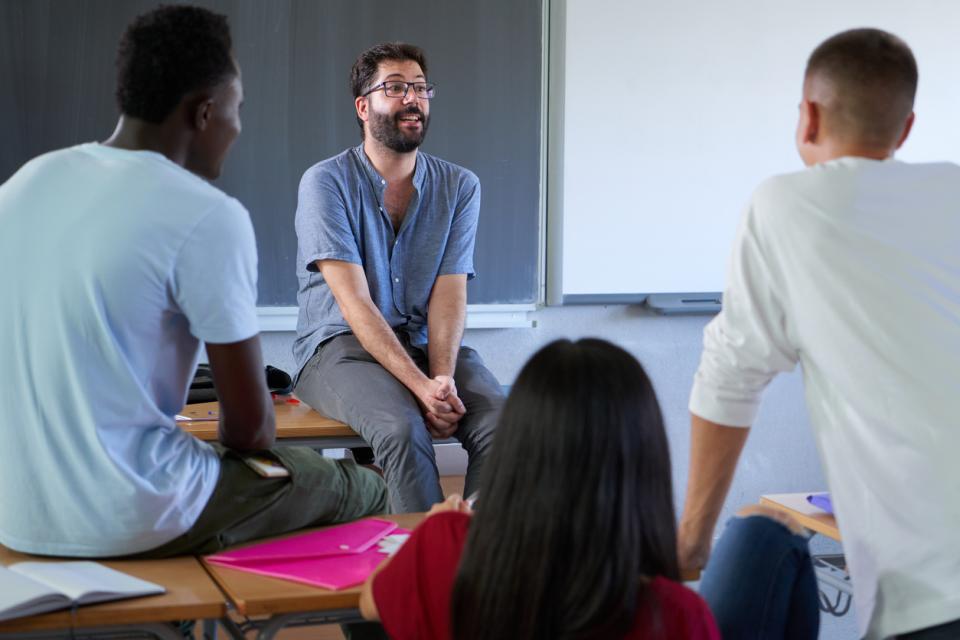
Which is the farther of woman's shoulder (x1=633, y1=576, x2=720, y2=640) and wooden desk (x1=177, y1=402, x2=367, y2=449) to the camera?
wooden desk (x1=177, y1=402, x2=367, y2=449)

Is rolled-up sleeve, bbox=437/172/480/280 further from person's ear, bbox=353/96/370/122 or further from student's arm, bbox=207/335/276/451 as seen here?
student's arm, bbox=207/335/276/451

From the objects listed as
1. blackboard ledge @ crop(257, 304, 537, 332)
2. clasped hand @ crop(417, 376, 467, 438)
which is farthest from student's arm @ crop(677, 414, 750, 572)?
blackboard ledge @ crop(257, 304, 537, 332)

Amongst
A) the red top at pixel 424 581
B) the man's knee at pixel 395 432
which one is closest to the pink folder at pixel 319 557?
the red top at pixel 424 581

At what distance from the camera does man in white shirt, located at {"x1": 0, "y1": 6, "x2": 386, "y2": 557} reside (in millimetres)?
1682

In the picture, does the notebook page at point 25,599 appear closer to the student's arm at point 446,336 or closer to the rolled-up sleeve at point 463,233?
the student's arm at point 446,336

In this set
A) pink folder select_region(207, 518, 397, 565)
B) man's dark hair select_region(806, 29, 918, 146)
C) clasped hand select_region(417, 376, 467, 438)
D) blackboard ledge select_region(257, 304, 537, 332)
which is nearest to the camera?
man's dark hair select_region(806, 29, 918, 146)

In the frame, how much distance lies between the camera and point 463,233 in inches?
134

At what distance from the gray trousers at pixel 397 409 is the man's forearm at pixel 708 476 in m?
1.21

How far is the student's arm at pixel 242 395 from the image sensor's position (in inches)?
70.1

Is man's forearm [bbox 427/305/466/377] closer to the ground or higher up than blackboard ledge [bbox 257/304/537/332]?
higher up

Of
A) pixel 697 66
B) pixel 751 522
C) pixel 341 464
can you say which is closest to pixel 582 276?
pixel 697 66

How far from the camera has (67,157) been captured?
176 cm

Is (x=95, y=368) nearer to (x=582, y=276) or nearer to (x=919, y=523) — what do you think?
(x=919, y=523)

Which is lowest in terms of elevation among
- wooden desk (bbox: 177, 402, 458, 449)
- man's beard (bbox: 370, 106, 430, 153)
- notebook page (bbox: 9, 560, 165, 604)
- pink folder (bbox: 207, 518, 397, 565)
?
wooden desk (bbox: 177, 402, 458, 449)
